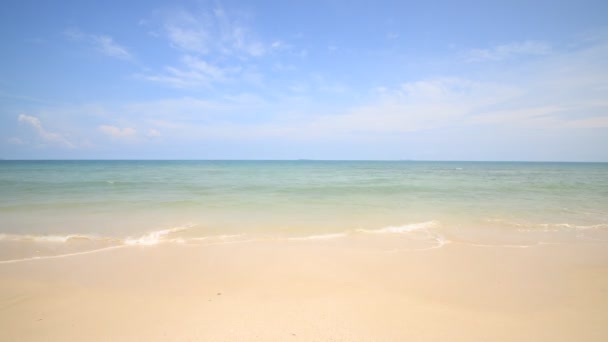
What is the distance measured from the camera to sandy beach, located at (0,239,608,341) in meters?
3.15

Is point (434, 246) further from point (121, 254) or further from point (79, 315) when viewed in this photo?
point (121, 254)

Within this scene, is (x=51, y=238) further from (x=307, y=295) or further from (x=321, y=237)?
(x=307, y=295)

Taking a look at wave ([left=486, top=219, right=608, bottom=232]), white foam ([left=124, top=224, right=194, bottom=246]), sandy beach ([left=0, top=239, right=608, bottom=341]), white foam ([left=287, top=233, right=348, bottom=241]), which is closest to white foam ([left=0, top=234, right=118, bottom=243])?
white foam ([left=124, top=224, right=194, bottom=246])

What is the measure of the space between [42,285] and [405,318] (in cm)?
588

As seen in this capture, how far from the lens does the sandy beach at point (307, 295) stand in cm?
315

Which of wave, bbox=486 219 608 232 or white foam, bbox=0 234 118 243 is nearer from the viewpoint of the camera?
white foam, bbox=0 234 118 243

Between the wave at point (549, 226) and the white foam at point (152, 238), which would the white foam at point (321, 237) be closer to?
the white foam at point (152, 238)

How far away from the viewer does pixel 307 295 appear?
3.99 meters

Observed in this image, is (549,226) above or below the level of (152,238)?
above

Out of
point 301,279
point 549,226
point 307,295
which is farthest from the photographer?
point 549,226

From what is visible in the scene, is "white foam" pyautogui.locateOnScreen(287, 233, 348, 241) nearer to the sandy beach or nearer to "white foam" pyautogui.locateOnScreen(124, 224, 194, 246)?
the sandy beach

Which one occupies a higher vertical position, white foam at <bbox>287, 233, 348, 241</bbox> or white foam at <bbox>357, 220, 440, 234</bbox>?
white foam at <bbox>357, 220, 440, 234</bbox>

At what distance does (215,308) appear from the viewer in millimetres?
3594

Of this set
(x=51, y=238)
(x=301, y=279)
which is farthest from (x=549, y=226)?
(x=51, y=238)
